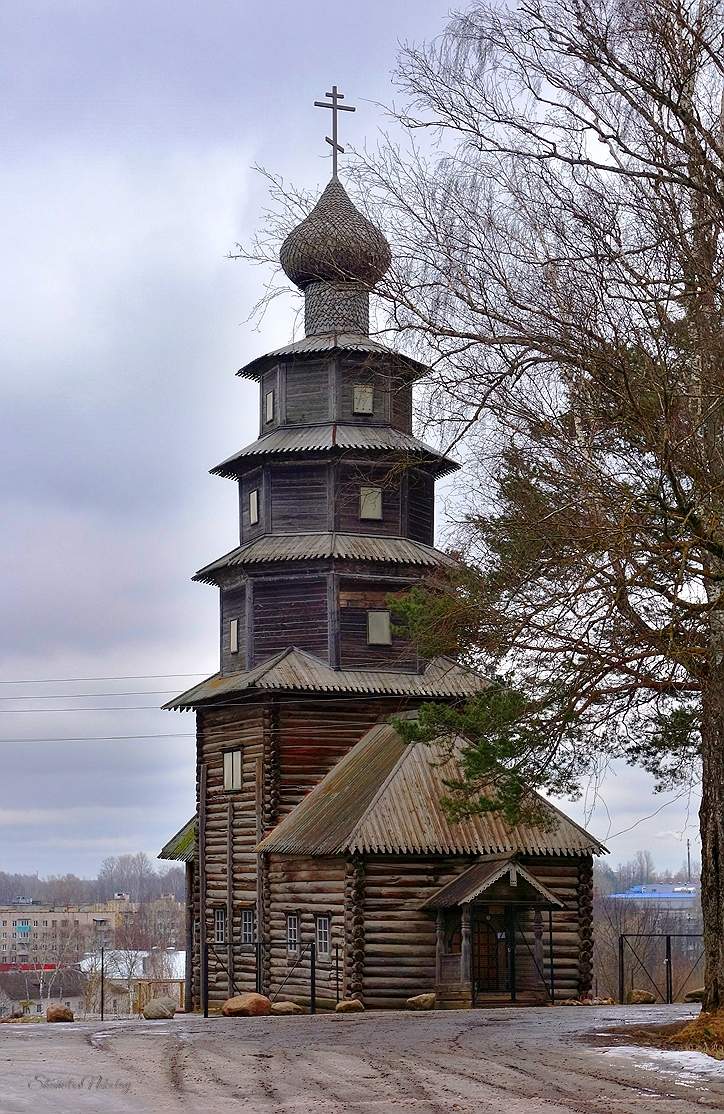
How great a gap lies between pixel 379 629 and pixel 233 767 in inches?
185

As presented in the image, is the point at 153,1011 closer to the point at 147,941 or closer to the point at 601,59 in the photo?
the point at 601,59

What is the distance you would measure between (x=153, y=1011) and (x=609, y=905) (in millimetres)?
107212

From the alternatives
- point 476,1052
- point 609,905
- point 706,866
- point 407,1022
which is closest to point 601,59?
point 706,866

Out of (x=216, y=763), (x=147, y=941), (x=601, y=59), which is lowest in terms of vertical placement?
(x=147, y=941)

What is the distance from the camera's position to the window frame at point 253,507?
3803 cm

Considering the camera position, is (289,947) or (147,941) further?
(147,941)

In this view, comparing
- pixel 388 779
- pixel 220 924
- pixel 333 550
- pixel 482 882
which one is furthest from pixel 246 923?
pixel 333 550

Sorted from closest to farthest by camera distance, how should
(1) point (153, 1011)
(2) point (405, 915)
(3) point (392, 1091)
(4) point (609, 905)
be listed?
1. (3) point (392, 1091)
2. (1) point (153, 1011)
3. (2) point (405, 915)
4. (4) point (609, 905)

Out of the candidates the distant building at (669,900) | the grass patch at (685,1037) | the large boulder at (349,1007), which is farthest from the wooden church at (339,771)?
the distant building at (669,900)

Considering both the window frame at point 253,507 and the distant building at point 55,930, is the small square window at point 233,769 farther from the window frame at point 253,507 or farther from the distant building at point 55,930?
the distant building at point 55,930

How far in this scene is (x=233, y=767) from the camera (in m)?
36.5

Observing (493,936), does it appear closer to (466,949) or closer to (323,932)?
(466,949)

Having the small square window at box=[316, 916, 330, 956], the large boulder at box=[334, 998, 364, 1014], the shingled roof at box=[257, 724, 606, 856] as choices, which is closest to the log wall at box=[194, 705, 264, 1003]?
the shingled roof at box=[257, 724, 606, 856]

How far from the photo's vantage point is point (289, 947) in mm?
33688
